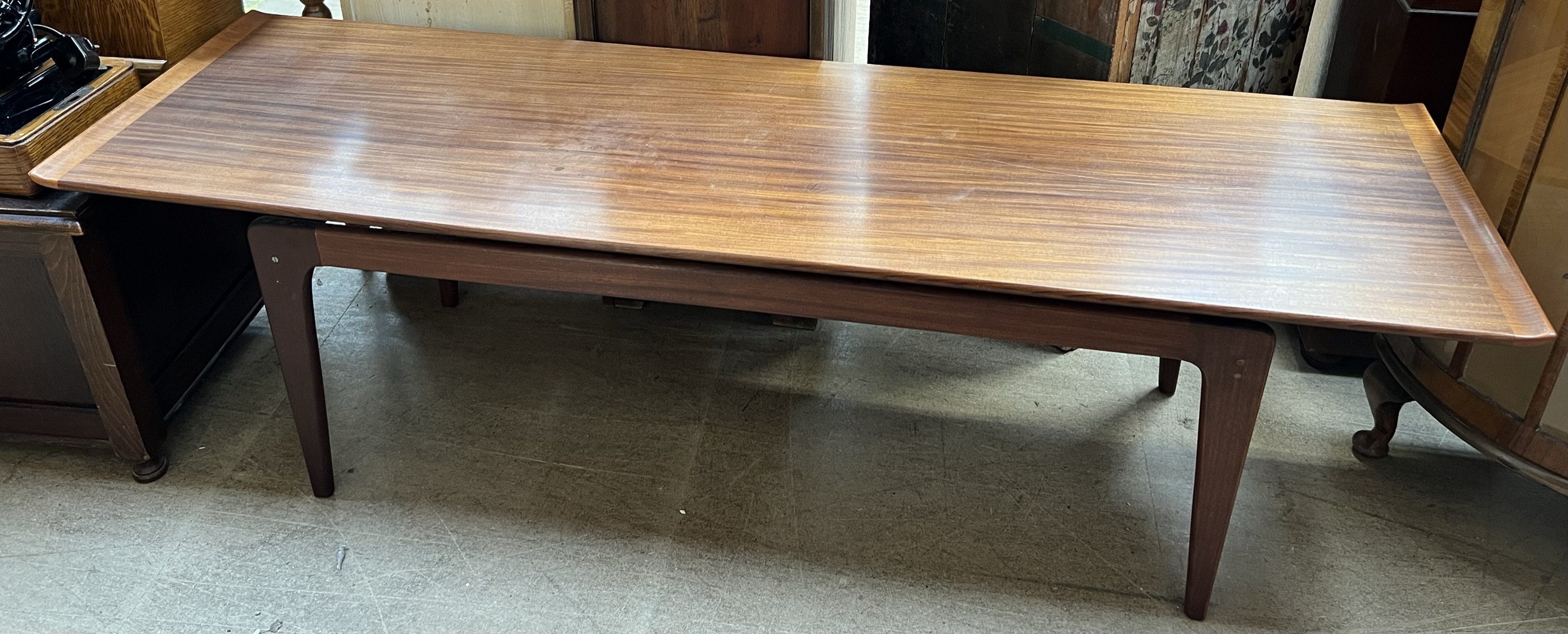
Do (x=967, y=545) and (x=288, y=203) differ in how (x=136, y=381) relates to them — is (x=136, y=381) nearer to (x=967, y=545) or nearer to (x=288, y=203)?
(x=288, y=203)

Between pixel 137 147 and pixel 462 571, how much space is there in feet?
2.74

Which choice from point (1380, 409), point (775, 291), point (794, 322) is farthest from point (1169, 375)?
point (775, 291)

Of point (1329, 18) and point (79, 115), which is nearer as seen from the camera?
point (79, 115)

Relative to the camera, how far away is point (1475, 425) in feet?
6.23

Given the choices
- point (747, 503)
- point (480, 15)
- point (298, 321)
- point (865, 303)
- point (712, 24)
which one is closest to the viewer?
point (865, 303)

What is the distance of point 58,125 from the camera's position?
1.82m

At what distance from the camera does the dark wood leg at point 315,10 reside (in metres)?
2.35

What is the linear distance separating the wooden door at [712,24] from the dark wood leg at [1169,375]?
930 millimetres

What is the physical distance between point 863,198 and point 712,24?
714 mm

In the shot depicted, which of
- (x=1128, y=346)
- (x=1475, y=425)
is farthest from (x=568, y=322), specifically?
(x=1475, y=425)

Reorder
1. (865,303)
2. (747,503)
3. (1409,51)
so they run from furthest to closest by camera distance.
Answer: (1409,51), (747,503), (865,303)

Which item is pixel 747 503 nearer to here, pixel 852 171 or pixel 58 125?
pixel 852 171

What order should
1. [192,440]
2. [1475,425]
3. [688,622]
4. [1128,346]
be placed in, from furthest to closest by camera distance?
1. [192,440]
2. [1475,425]
3. [688,622]
4. [1128,346]

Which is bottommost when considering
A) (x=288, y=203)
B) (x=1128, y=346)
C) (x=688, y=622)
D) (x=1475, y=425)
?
(x=688, y=622)
